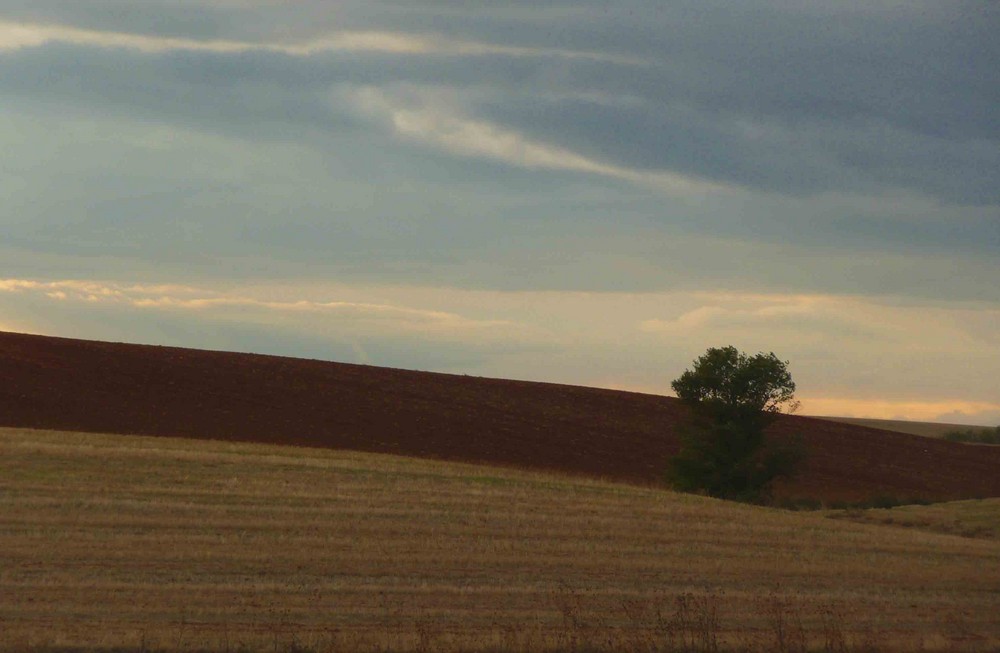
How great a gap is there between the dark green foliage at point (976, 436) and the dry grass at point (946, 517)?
219ft

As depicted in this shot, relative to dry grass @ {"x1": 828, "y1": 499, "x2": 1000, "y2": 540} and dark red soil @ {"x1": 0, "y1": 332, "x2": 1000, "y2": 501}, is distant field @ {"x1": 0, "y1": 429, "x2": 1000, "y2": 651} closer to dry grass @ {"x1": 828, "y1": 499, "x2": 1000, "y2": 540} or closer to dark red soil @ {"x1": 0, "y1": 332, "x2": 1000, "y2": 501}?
dry grass @ {"x1": 828, "y1": 499, "x2": 1000, "y2": 540}

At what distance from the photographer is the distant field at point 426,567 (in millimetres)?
14383

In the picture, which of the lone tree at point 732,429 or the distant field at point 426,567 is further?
the lone tree at point 732,429

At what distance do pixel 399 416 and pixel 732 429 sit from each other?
20.9 m

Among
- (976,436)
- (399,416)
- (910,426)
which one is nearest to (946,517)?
(399,416)

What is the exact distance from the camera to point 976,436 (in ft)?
346

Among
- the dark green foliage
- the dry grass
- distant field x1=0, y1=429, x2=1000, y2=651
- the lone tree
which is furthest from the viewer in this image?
the dark green foliage

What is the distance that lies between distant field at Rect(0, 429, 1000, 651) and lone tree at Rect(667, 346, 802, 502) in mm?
11064

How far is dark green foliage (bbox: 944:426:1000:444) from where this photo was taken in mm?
102394

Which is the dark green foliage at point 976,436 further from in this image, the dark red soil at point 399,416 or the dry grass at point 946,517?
the dry grass at point 946,517

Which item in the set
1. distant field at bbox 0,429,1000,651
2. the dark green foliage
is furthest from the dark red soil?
the dark green foliage

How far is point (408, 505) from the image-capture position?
27.5 meters

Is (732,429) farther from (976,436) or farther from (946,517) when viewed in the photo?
(976,436)

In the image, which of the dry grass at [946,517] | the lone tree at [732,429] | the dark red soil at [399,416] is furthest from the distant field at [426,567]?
the dark red soil at [399,416]
